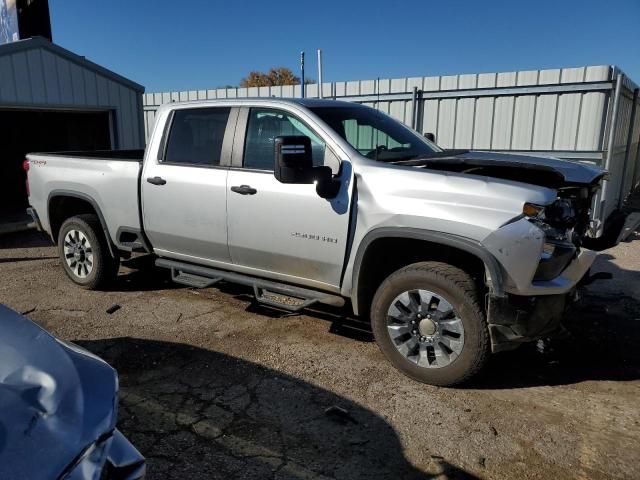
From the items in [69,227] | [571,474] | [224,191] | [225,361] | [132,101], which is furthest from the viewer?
[132,101]

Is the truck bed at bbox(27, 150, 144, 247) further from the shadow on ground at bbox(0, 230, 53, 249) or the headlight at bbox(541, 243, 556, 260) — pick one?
the headlight at bbox(541, 243, 556, 260)

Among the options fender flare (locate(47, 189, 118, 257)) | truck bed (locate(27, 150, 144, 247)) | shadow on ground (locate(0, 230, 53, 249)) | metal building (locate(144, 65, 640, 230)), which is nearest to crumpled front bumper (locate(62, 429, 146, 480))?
truck bed (locate(27, 150, 144, 247))

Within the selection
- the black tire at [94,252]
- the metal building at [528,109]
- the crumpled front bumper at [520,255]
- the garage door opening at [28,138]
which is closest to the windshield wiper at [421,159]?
the crumpled front bumper at [520,255]

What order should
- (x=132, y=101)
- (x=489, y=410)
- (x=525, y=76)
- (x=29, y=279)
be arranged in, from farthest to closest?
1. (x=132, y=101)
2. (x=525, y=76)
3. (x=29, y=279)
4. (x=489, y=410)

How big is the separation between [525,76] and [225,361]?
788 centimetres

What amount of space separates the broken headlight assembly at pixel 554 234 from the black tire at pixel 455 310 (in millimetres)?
458

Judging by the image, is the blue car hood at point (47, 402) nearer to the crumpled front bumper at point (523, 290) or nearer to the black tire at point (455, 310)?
the black tire at point (455, 310)

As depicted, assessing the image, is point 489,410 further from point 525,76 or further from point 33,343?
point 525,76

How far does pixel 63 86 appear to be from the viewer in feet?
32.1

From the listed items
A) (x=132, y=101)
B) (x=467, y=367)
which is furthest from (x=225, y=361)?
(x=132, y=101)

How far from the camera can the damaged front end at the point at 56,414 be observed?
167cm

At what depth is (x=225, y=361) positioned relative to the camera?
13.6 feet

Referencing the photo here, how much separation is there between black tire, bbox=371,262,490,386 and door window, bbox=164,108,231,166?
1952mm

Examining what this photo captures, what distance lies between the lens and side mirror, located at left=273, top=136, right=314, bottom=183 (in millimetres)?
3658
